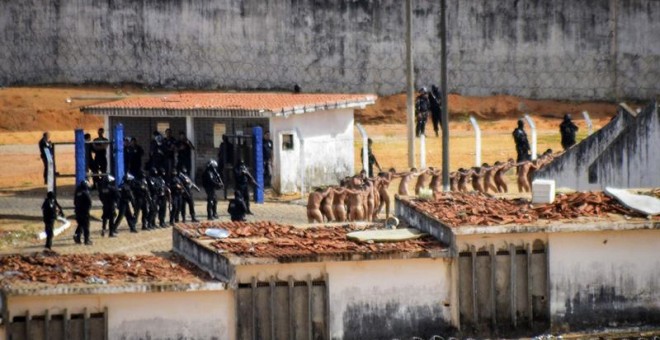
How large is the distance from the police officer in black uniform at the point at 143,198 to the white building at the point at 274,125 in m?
5.39

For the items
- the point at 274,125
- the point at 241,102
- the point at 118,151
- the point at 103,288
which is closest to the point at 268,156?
the point at 274,125

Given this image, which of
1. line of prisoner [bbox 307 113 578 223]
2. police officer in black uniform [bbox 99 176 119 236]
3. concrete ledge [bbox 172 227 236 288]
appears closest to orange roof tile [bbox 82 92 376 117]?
line of prisoner [bbox 307 113 578 223]

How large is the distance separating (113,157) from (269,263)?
46.2 ft

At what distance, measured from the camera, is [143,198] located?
124ft

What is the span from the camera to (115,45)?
57.2m

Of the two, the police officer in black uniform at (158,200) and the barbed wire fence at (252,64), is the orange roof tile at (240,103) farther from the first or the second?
the barbed wire fence at (252,64)

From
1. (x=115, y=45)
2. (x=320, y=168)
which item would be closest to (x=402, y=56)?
(x=115, y=45)

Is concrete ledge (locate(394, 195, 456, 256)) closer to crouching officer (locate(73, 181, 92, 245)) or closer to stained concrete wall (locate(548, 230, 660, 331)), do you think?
stained concrete wall (locate(548, 230, 660, 331))

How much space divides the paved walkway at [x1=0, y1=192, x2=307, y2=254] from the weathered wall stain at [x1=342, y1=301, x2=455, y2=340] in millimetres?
4724

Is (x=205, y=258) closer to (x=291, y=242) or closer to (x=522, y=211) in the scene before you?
(x=291, y=242)

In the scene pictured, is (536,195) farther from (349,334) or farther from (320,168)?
(320,168)

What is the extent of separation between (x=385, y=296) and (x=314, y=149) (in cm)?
1480

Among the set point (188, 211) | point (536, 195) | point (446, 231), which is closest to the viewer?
point (446, 231)

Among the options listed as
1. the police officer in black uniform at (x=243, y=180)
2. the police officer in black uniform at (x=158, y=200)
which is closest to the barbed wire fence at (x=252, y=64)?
the police officer in black uniform at (x=243, y=180)
